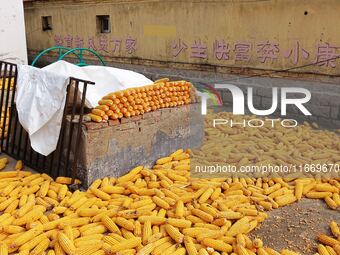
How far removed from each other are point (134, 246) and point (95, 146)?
176 centimetres

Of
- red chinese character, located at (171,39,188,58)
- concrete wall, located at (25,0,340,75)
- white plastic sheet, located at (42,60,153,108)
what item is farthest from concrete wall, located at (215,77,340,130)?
white plastic sheet, located at (42,60,153,108)

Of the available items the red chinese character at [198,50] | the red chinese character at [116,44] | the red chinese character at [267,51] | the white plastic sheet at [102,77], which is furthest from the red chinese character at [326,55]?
the red chinese character at [116,44]

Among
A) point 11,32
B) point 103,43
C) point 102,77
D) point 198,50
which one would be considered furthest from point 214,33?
point 11,32

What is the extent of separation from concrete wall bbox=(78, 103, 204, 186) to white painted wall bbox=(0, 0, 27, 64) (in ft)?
28.2

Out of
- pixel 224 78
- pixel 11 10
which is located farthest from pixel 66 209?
pixel 11 10

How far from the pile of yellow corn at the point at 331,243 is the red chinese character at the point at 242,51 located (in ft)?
23.6

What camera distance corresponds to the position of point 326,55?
929cm

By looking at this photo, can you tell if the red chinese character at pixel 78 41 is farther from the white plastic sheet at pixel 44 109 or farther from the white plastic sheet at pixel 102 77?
the white plastic sheet at pixel 44 109

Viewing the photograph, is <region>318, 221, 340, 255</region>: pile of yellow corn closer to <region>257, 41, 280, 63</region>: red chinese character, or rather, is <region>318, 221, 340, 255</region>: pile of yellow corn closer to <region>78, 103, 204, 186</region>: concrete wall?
<region>78, 103, 204, 186</region>: concrete wall

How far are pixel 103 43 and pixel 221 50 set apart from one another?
6.40 metres

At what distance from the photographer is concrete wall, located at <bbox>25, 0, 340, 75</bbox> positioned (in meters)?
9.47

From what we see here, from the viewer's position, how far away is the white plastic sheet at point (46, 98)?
547 cm

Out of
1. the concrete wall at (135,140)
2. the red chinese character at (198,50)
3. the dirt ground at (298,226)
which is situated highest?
the red chinese character at (198,50)

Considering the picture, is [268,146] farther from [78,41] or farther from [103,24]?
[78,41]
